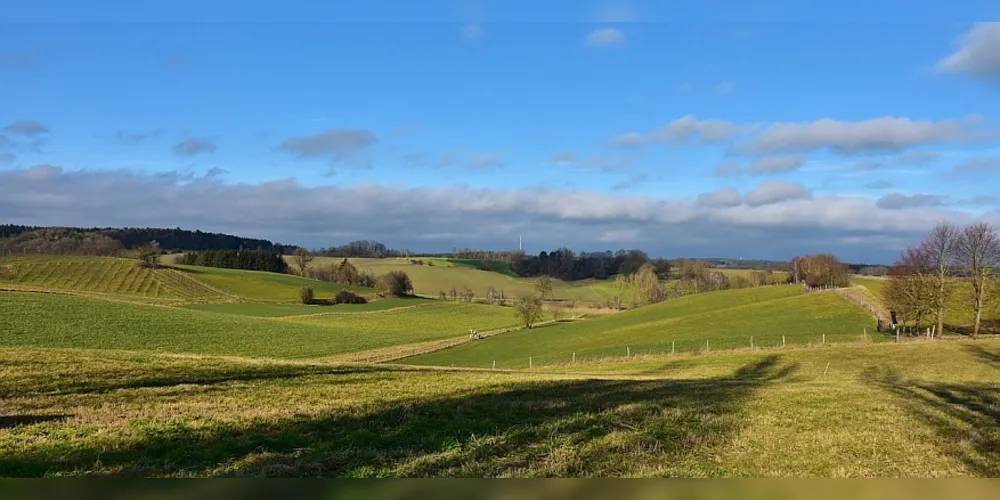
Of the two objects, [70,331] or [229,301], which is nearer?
[70,331]

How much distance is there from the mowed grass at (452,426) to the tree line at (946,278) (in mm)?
50419

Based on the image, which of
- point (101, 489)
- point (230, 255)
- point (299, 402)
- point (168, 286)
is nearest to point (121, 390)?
point (299, 402)

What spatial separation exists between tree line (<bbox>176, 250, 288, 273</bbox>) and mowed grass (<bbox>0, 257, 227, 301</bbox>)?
1526 inches

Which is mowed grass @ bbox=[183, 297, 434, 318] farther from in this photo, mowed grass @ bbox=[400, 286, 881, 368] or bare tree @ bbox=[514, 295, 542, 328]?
mowed grass @ bbox=[400, 286, 881, 368]

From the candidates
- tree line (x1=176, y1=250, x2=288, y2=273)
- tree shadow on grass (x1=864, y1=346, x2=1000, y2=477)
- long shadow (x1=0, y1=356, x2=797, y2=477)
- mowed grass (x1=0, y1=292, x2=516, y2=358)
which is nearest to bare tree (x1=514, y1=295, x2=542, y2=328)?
mowed grass (x1=0, y1=292, x2=516, y2=358)

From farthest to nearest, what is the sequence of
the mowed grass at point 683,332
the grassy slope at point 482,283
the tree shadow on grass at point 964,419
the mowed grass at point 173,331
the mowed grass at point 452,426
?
1. the grassy slope at point 482,283
2. the mowed grass at point 683,332
3. the mowed grass at point 173,331
4. the tree shadow on grass at point 964,419
5. the mowed grass at point 452,426

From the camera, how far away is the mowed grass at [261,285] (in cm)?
12562

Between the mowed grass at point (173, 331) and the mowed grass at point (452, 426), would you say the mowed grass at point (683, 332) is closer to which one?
the mowed grass at point (173, 331)

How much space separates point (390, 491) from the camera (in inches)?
181

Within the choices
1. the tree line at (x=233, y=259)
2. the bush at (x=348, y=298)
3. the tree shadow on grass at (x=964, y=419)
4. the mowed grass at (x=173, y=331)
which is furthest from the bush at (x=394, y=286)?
the tree shadow on grass at (x=964, y=419)

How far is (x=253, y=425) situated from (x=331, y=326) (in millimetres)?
77892

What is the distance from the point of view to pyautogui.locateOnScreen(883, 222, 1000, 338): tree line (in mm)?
58906

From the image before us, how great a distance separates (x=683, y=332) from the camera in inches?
2677

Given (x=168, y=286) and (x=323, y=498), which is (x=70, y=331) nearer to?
(x=323, y=498)
